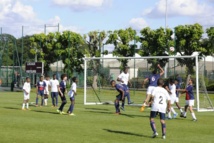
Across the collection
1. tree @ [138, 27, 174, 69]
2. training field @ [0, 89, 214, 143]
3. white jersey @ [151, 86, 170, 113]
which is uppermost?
tree @ [138, 27, 174, 69]

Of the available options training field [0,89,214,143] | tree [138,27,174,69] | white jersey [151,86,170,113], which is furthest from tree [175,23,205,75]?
white jersey [151,86,170,113]

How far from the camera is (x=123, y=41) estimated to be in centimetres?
5309

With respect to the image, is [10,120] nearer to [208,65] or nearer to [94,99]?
[94,99]

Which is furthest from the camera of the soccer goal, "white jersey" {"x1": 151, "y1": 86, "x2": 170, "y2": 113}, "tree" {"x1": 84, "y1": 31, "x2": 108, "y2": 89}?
"tree" {"x1": 84, "y1": 31, "x2": 108, "y2": 89}

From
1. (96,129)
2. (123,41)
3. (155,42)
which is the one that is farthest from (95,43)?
(96,129)

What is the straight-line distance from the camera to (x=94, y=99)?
37.5 meters

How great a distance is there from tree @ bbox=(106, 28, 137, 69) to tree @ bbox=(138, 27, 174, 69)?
1.23m

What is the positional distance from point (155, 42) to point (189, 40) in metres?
3.52

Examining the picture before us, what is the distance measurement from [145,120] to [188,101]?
2.45m

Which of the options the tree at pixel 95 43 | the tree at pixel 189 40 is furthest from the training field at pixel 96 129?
the tree at pixel 95 43

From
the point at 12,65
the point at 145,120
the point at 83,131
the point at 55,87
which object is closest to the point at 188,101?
the point at 145,120

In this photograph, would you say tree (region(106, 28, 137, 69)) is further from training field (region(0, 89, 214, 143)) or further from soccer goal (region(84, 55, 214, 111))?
training field (region(0, 89, 214, 143))

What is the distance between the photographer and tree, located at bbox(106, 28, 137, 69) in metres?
52.0

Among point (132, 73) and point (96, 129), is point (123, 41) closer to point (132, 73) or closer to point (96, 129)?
point (132, 73)
